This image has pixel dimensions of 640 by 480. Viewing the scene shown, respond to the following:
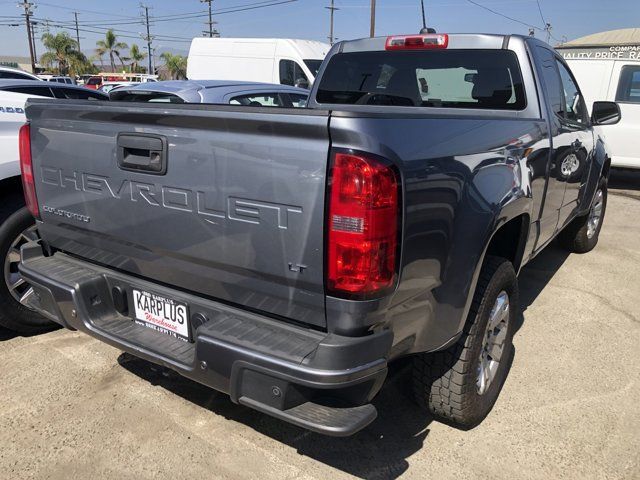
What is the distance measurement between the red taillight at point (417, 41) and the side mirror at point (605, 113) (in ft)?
5.30

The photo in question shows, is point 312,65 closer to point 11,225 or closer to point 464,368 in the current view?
point 11,225

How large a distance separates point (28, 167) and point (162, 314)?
1.10 m

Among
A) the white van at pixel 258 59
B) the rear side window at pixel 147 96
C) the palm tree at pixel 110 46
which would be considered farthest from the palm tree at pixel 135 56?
the rear side window at pixel 147 96

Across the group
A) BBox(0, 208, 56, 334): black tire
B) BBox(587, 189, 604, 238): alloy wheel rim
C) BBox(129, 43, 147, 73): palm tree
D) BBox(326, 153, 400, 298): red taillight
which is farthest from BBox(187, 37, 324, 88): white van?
BBox(129, 43, 147, 73): palm tree

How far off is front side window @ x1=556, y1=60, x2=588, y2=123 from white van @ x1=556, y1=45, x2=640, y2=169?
5.37 m

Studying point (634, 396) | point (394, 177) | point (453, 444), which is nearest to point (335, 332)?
point (394, 177)

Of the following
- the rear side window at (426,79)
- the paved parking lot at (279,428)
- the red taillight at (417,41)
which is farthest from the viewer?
the red taillight at (417,41)

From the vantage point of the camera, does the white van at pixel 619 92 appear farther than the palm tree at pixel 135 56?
No

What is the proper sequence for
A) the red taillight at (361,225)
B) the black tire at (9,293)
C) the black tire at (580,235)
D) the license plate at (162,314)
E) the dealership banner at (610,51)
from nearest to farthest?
the red taillight at (361,225) < the license plate at (162,314) < the black tire at (9,293) < the black tire at (580,235) < the dealership banner at (610,51)

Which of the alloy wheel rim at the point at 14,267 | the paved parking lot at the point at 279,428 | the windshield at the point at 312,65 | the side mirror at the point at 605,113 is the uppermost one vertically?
the windshield at the point at 312,65

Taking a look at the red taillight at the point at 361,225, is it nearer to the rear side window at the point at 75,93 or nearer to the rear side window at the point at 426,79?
the rear side window at the point at 426,79

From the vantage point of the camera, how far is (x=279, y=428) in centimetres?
276

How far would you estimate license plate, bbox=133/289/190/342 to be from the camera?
2.33 metres

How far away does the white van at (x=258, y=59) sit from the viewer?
43.6ft
